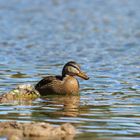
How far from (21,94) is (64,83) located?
1.45 meters

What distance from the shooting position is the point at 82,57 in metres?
21.3

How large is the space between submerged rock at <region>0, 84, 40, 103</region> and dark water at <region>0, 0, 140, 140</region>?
13.3 inches

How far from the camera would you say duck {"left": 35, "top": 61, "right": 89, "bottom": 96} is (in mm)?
15719

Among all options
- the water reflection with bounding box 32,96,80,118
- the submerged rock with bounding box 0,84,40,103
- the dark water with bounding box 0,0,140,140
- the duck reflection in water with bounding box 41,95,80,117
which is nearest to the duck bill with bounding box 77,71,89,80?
the dark water with bounding box 0,0,140,140

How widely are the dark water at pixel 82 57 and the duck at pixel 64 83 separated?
10.2 inches

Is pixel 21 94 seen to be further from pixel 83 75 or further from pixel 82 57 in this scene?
pixel 82 57

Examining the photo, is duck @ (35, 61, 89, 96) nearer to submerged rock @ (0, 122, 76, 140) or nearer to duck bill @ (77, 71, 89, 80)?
duck bill @ (77, 71, 89, 80)

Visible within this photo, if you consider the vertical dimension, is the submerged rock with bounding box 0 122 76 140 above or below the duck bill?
below

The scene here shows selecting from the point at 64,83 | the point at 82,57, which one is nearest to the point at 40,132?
the point at 64,83

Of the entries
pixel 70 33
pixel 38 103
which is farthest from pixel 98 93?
pixel 70 33

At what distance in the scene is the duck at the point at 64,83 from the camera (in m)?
15.7

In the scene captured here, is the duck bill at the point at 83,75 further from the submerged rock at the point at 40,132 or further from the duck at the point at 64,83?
the submerged rock at the point at 40,132

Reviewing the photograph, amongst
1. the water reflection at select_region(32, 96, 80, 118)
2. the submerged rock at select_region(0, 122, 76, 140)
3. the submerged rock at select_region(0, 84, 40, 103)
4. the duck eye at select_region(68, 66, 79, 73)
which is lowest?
the submerged rock at select_region(0, 122, 76, 140)

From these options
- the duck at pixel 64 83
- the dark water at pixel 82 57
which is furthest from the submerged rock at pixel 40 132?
the duck at pixel 64 83
